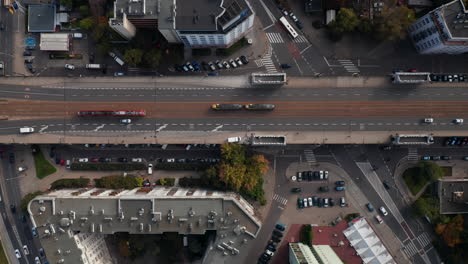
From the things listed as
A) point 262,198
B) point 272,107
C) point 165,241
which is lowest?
point 165,241

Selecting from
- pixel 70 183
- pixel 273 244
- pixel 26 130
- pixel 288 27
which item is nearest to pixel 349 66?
pixel 288 27

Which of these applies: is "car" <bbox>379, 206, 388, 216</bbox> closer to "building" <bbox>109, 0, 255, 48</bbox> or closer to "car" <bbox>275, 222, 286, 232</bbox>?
"car" <bbox>275, 222, 286, 232</bbox>

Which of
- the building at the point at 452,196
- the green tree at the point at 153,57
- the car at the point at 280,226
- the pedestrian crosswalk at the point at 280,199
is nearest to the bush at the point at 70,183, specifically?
→ the green tree at the point at 153,57

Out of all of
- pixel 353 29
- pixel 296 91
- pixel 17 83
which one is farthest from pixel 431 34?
pixel 17 83

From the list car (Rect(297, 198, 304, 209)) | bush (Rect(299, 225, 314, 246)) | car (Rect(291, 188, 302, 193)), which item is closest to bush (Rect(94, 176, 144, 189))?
car (Rect(291, 188, 302, 193))

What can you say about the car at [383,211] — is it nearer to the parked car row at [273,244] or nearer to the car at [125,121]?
the parked car row at [273,244]

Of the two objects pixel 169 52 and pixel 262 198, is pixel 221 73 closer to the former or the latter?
pixel 169 52
